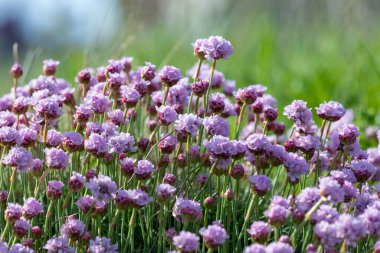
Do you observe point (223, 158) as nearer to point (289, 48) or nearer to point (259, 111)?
point (259, 111)

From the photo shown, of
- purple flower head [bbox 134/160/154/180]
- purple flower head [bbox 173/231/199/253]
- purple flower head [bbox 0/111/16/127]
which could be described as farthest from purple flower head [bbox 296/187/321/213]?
purple flower head [bbox 0/111/16/127]

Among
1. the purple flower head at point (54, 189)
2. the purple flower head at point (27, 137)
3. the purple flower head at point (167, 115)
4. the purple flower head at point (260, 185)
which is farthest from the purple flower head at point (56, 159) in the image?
the purple flower head at point (260, 185)

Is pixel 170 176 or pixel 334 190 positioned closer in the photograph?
pixel 334 190

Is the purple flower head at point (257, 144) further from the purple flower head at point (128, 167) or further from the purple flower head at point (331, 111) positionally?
the purple flower head at point (128, 167)

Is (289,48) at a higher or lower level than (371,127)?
higher

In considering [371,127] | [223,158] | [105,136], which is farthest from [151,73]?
[371,127]

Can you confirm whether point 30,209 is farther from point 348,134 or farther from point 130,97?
point 348,134
